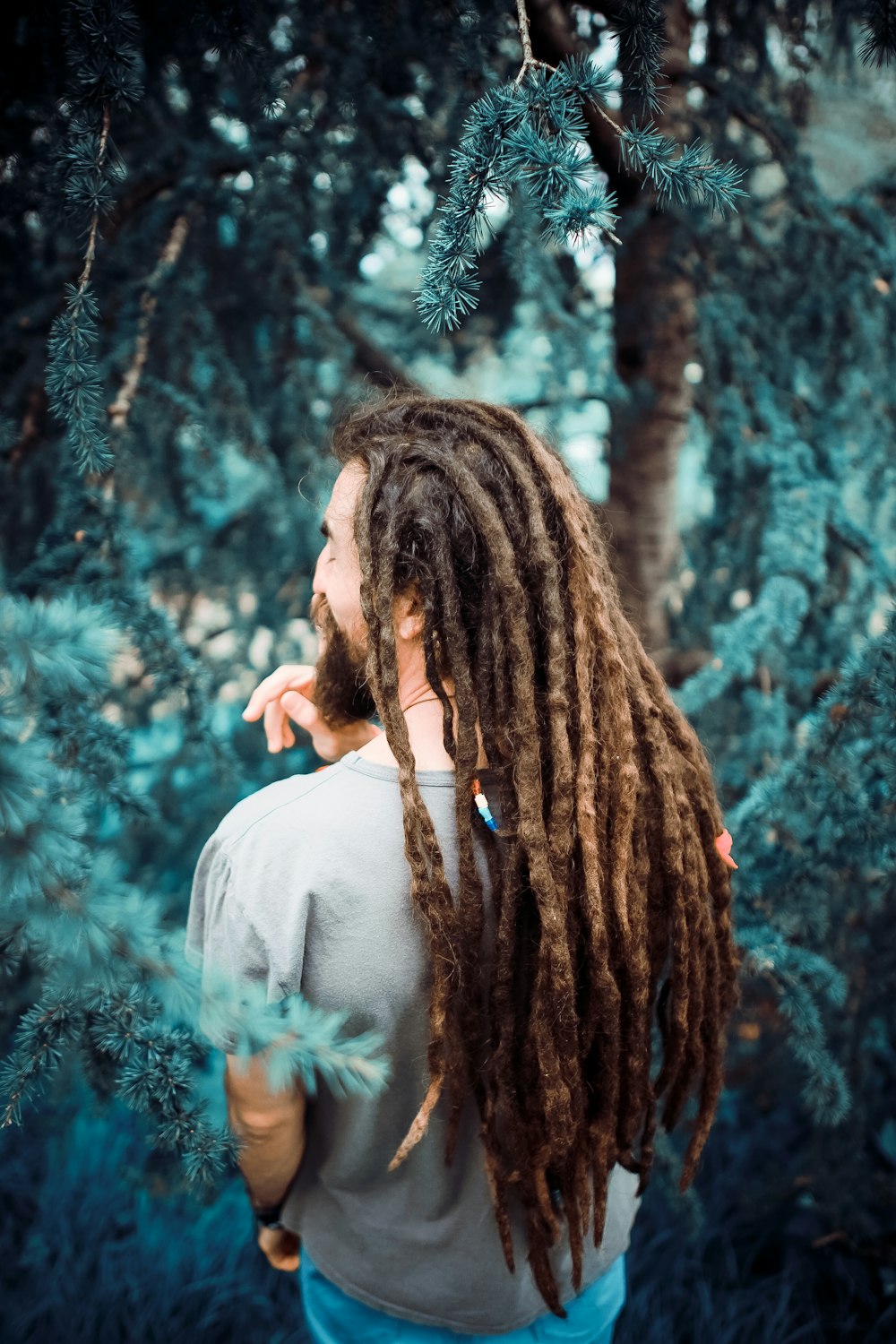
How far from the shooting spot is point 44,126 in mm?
1482

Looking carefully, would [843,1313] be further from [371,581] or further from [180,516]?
[180,516]

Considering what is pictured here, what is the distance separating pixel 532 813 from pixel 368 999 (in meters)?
0.31

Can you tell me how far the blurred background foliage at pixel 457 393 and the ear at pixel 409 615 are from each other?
471mm

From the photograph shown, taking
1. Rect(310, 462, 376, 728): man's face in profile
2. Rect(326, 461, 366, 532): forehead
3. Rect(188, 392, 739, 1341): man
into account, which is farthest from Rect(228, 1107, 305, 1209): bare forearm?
Rect(326, 461, 366, 532): forehead

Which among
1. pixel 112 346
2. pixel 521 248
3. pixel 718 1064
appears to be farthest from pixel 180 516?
pixel 718 1064

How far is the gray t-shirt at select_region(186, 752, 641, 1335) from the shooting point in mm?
945

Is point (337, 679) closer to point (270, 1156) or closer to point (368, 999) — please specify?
point (368, 999)

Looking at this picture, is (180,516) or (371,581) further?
(180,516)

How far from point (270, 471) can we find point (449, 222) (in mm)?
1297

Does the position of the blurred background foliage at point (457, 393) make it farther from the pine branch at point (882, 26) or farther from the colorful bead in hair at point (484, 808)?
the colorful bead in hair at point (484, 808)

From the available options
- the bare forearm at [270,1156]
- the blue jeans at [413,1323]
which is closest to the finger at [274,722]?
the bare forearm at [270,1156]

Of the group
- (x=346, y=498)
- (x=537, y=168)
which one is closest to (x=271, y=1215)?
(x=346, y=498)

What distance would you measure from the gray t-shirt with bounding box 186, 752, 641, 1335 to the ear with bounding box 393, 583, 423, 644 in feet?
0.58

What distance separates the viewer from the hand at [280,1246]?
1.36 m
